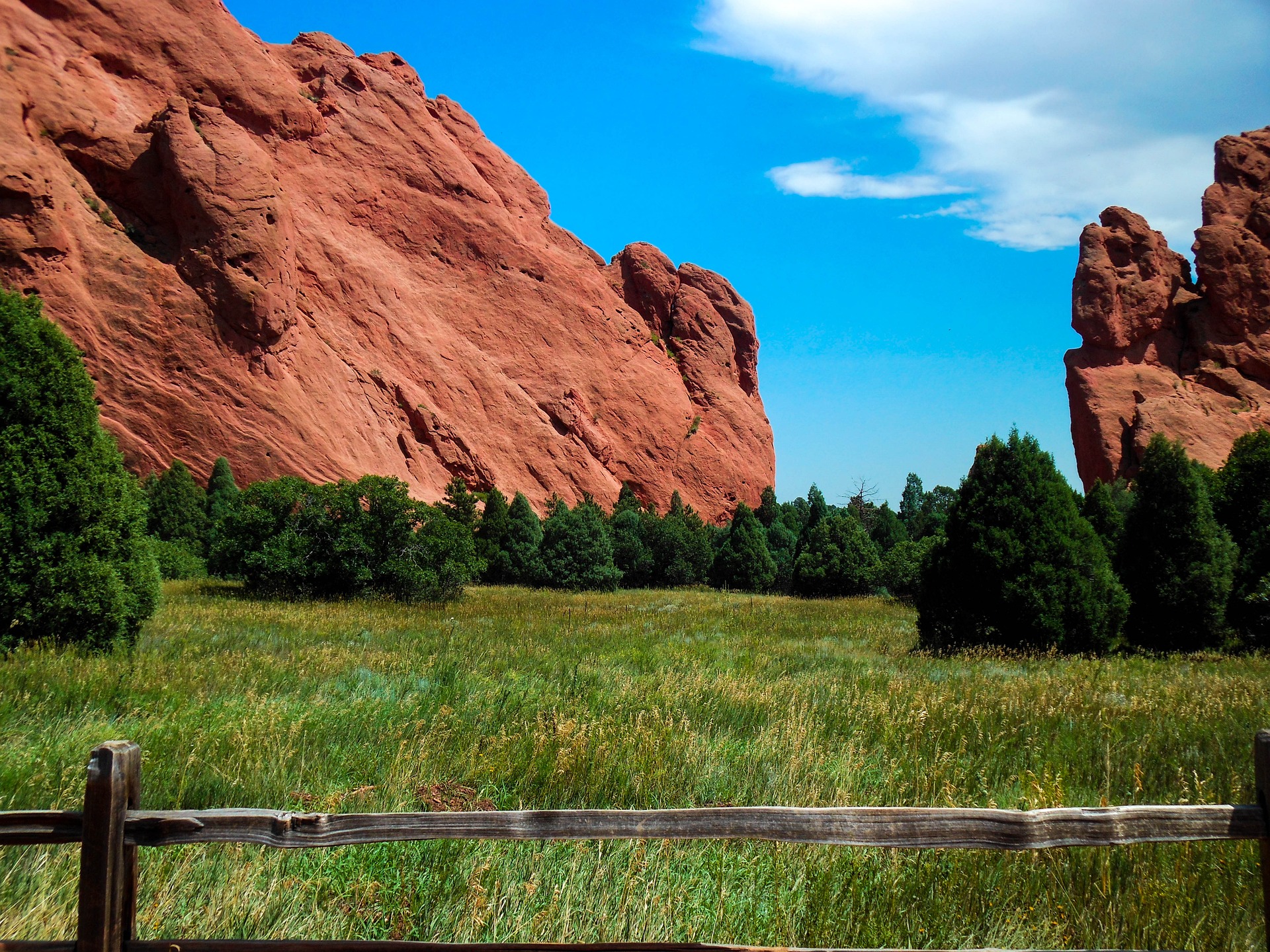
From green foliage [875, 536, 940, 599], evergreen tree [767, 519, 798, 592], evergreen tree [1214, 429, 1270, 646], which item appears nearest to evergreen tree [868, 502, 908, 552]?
evergreen tree [767, 519, 798, 592]

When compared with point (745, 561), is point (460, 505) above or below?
above

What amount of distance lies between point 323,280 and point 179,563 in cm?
3001

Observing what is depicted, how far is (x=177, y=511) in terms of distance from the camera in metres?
32.1

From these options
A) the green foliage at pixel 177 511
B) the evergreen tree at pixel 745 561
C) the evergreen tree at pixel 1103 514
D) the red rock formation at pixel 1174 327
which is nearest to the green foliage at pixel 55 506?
the evergreen tree at pixel 1103 514

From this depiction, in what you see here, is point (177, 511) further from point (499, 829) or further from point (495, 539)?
point (499, 829)

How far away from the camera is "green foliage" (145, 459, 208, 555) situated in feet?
104

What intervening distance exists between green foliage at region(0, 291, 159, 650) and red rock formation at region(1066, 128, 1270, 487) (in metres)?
67.3

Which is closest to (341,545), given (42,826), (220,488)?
(220,488)

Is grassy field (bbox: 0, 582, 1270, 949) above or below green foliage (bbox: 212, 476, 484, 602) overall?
below

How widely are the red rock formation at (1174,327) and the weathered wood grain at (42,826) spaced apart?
69.9 meters

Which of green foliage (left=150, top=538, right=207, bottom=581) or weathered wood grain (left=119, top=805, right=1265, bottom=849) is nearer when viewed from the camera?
weathered wood grain (left=119, top=805, right=1265, bottom=849)

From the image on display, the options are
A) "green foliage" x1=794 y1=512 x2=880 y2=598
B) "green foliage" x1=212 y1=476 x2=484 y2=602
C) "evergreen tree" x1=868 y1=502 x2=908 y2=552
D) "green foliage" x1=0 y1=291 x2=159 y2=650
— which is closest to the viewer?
"green foliage" x1=0 y1=291 x2=159 y2=650

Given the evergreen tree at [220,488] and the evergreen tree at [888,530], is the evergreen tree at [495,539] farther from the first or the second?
the evergreen tree at [888,530]

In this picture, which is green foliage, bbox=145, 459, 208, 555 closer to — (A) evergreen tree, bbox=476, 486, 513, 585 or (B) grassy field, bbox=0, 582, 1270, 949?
(A) evergreen tree, bbox=476, 486, 513, 585
